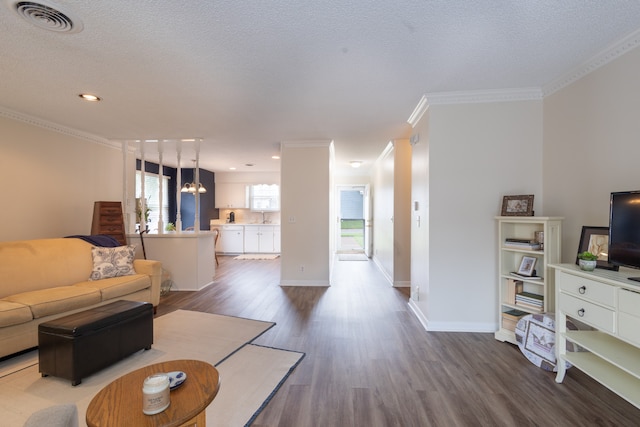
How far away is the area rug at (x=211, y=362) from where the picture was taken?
6.02 feet

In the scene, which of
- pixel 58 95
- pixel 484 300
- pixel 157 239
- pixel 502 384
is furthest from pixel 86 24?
pixel 484 300

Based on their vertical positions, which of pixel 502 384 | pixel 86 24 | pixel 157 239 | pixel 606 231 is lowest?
pixel 502 384

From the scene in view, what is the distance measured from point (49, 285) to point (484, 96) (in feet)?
16.6

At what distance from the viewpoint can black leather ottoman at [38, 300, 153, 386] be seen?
207 centimetres

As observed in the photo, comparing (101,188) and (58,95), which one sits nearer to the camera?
(58,95)

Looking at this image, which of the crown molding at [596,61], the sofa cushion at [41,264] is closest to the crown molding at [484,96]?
the crown molding at [596,61]

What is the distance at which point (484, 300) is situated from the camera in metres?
3.03

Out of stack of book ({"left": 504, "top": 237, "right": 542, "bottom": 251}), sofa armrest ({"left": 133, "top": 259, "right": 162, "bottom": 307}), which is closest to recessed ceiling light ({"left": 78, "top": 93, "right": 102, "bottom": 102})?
sofa armrest ({"left": 133, "top": 259, "right": 162, "bottom": 307})

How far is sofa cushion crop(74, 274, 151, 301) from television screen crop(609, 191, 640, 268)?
4436 millimetres

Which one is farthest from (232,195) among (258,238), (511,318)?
(511,318)

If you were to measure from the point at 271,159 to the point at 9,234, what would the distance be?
4.35m

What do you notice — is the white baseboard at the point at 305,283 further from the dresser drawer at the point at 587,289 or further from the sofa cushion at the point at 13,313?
the dresser drawer at the point at 587,289

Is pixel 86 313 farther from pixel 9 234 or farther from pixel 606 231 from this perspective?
pixel 606 231

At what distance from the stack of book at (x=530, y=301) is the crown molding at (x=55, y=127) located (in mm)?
6140
